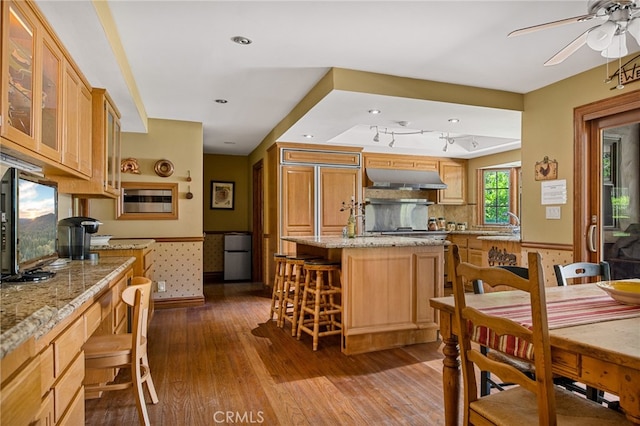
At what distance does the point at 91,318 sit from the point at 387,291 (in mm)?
2252

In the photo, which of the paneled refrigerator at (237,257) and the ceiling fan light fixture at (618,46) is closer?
the ceiling fan light fixture at (618,46)

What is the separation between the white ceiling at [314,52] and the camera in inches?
90.7

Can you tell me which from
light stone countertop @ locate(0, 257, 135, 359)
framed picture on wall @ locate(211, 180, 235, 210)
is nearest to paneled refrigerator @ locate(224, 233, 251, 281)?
framed picture on wall @ locate(211, 180, 235, 210)

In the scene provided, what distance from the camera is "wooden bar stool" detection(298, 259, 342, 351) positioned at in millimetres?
3346

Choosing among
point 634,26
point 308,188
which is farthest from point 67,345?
point 308,188

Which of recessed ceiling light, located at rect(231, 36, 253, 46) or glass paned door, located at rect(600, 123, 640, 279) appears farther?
glass paned door, located at rect(600, 123, 640, 279)

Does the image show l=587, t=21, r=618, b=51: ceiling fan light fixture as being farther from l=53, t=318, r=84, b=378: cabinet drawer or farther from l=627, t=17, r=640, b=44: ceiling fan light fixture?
l=53, t=318, r=84, b=378: cabinet drawer

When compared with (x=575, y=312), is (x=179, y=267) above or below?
below

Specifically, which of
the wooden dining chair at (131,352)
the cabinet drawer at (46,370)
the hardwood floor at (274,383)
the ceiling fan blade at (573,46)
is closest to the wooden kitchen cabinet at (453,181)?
the hardwood floor at (274,383)

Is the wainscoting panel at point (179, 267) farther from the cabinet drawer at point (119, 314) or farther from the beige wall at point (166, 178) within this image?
the cabinet drawer at point (119, 314)

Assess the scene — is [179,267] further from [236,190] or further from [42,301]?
[42,301]

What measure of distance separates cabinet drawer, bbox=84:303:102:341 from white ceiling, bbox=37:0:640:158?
59.6 inches

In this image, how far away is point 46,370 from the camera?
1.22m

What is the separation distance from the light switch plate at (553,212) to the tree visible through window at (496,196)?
10.1ft
